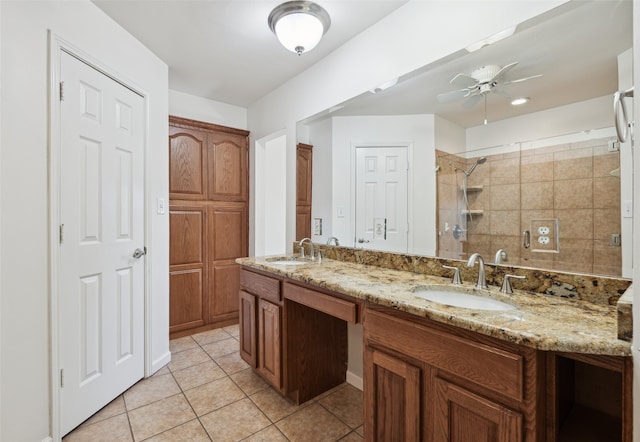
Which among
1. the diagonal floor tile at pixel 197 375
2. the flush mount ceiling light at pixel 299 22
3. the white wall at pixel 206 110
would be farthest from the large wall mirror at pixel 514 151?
the white wall at pixel 206 110

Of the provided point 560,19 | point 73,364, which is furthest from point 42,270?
point 560,19

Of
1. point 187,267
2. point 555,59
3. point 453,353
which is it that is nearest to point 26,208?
point 187,267

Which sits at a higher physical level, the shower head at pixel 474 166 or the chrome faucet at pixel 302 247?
the shower head at pixel 474 166

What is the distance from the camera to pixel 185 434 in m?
1.52

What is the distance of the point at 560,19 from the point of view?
1.14 meters

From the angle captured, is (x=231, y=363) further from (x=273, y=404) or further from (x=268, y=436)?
(x=268, y=436)

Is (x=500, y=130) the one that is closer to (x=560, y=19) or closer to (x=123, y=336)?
(x=560, y=19)

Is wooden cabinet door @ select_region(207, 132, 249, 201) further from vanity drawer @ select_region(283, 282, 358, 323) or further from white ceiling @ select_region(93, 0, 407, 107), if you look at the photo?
vanity drawer @ select_region(283, 282, 358, 323)

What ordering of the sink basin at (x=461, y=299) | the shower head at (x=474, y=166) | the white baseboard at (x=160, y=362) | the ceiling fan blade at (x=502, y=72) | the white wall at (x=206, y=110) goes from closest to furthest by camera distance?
the sink basin at (x=461, y=299) < the ceiling fan blade at (x=502, y=72) < the shower head at (x=474, y=166) < the white baseboard at (x=160, y=362) < the white wall at (x=206, y=110)

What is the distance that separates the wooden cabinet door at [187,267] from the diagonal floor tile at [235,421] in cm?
131

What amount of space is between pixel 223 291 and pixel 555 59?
3111mm

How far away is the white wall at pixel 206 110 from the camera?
2.88 meters

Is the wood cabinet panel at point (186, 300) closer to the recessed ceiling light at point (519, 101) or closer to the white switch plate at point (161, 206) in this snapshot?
the white switch plate at point (161, 206)

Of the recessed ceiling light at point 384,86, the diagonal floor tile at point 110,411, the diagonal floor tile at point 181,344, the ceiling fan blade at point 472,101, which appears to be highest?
the recessed ceiling light at point 384,86
